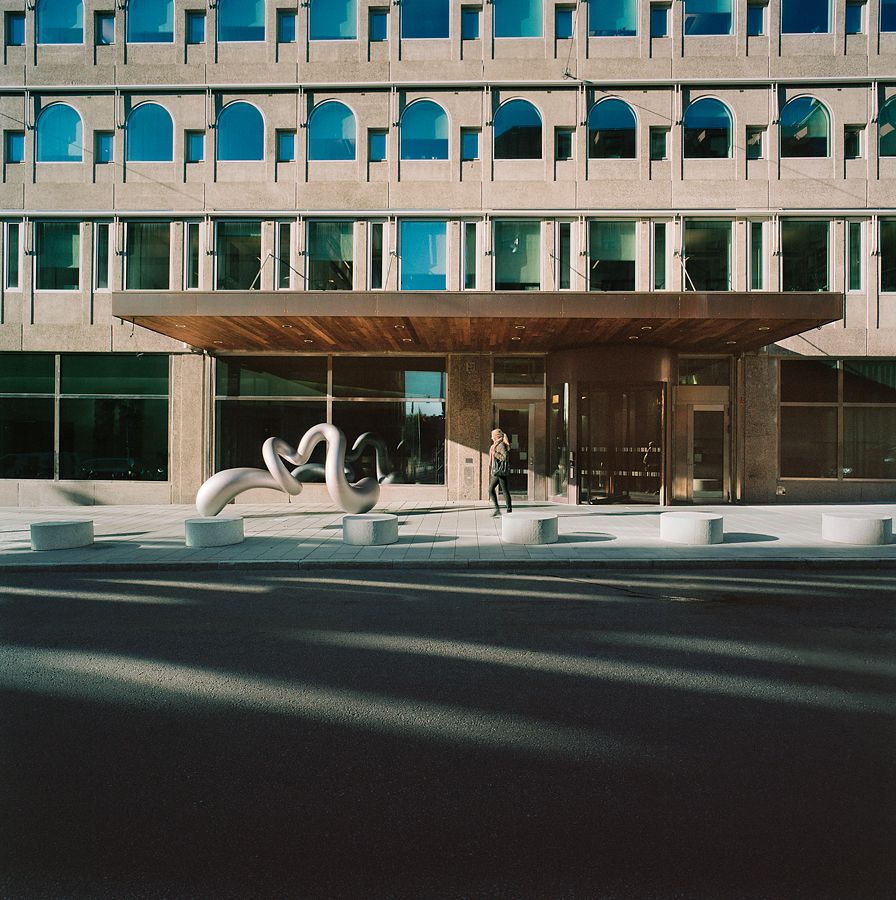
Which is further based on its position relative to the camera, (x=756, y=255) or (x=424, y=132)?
(x=424, y=132)

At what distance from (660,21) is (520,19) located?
4.03m

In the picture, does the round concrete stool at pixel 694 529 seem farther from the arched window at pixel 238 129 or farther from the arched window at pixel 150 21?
the arched window at pixel 150 21

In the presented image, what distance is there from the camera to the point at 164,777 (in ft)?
11.3

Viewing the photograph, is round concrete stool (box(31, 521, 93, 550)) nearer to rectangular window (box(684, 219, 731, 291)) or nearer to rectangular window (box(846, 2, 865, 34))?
rectangular window (box(684, 219, 731, 291))

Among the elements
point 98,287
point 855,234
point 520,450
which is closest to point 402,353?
point 520,450

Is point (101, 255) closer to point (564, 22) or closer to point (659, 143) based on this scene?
point (564, 22)

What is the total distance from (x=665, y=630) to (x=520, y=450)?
1283cm

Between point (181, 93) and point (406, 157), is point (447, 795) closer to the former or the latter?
point (406, 157)

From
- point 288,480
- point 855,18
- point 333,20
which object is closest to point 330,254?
point 333,20

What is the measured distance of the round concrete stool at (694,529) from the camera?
1080 centimetres

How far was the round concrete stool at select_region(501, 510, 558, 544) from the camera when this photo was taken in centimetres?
1088

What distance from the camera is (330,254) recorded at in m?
18.6

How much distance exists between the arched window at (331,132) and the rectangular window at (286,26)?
7.46 ft

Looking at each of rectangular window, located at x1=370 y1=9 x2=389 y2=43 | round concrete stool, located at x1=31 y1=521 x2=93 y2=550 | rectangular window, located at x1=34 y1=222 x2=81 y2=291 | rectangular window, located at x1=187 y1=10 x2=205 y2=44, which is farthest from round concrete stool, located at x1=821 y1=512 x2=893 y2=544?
rectangular window, located at x1=187 y1=10 x2=205 y2=44
